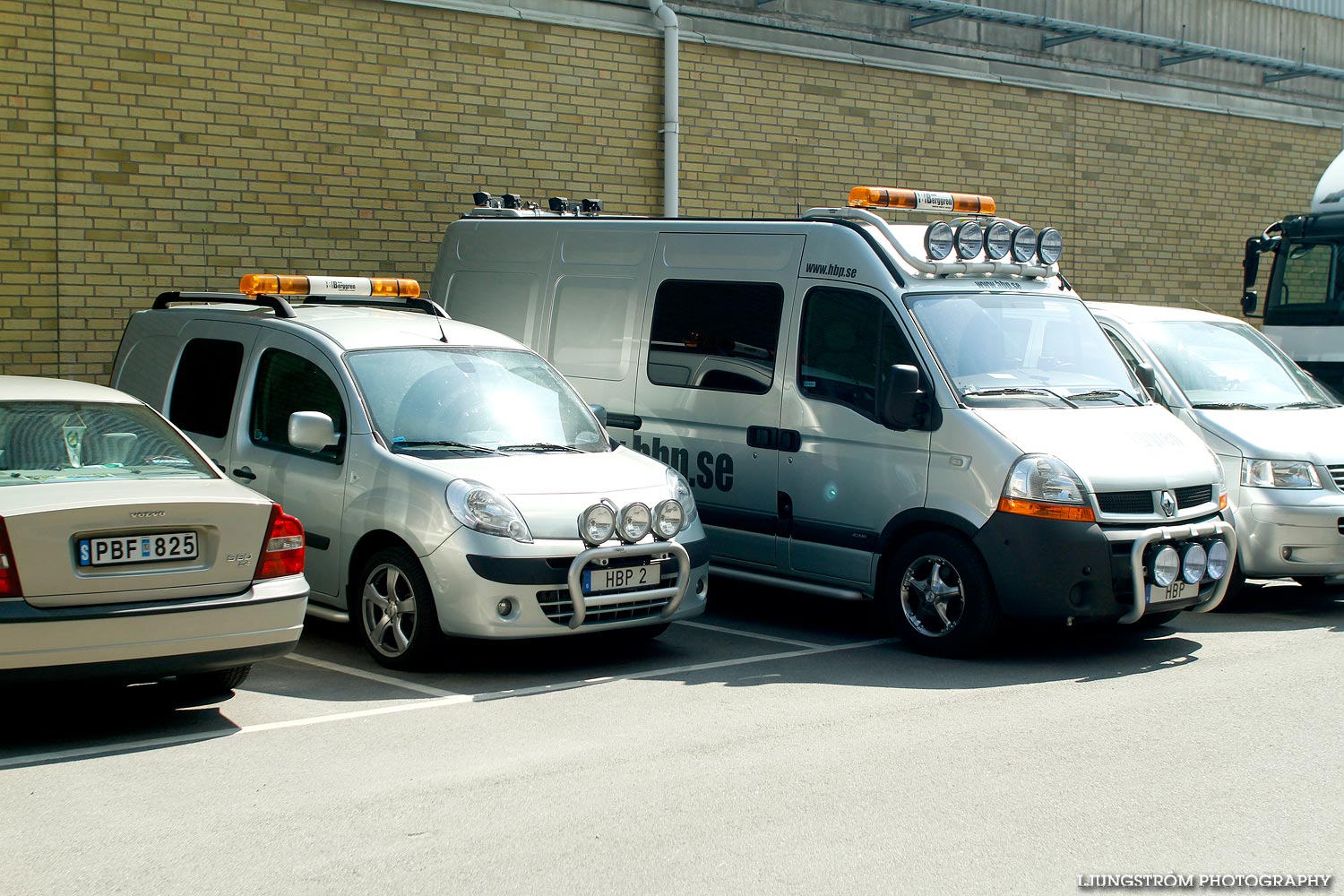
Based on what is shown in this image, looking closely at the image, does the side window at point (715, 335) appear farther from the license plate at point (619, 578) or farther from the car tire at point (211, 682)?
the car tire at point (211, 682)

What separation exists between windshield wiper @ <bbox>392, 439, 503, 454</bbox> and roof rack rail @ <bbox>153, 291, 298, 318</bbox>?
1.36m

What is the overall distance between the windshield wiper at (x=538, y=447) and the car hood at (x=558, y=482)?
7 cm

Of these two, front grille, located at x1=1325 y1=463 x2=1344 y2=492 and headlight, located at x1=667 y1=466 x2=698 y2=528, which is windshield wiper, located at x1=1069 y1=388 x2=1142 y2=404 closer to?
front grille, located at x1=1325 y1=463 x2=1344 y2=492

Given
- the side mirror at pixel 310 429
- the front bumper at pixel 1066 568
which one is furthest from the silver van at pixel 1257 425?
the side mirror at pixel 310 429

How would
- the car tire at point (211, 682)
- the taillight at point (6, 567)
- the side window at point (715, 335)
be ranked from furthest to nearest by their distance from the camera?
the side window at point (715, 335) < the car tire at point (211, 682) < the taillight at point (6, 567)

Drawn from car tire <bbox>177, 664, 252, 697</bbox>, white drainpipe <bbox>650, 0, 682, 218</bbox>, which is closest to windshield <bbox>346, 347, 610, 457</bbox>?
car tire <bbox>177, 664, 252, 697</bbox>

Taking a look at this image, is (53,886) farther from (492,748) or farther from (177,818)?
(492,748)

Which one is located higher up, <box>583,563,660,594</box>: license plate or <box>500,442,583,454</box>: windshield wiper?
<box>500,442,583,454</box>: windshield wiper

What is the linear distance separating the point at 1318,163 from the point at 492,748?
18.0 m

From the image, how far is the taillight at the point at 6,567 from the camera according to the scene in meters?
5.41

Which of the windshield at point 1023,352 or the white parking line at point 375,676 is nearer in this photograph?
A: the white parking line at point 375,676

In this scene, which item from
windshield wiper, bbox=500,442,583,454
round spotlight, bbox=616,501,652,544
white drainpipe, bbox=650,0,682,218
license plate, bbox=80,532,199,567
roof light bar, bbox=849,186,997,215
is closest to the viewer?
license plate, bbox=80,532,199,567

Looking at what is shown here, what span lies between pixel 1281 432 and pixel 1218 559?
185cm

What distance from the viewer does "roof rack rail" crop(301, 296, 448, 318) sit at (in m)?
9.32
